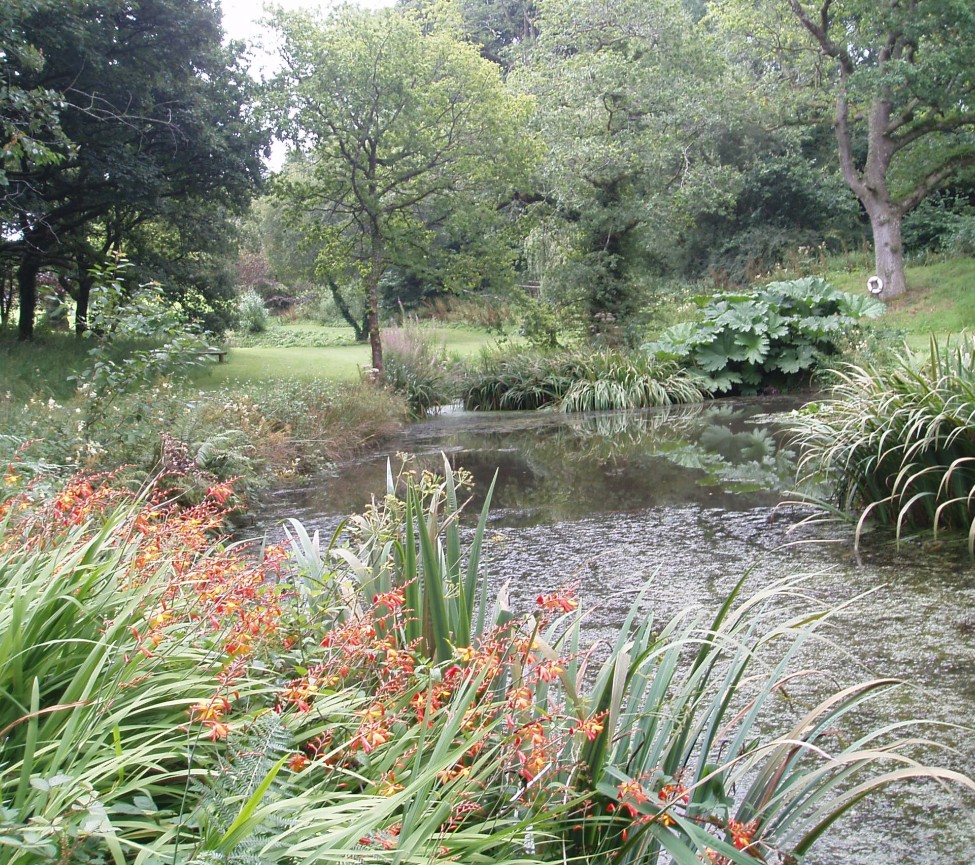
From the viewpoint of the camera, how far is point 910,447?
15.5 feet

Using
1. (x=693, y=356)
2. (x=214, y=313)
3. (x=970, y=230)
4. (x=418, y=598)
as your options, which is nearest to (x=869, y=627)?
→ (x=418, y=598)

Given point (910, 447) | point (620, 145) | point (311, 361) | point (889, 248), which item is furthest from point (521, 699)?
point (889, 248)

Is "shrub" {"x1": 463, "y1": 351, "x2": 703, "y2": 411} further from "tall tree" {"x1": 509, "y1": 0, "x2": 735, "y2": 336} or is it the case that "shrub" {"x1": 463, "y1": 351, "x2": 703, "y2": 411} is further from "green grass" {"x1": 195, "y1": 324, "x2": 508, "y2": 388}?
"tall tree" {"x1": 509, "y1": 0, "x2": 735, "y2": 336}

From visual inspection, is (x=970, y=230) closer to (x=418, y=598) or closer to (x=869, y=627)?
(x=869, y=627)

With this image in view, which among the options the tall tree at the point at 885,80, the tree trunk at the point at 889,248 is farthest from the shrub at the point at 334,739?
the tree trunk at the point at 889,248

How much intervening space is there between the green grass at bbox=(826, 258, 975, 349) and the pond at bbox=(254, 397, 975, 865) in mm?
7158

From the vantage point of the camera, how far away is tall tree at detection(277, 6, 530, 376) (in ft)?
41.1

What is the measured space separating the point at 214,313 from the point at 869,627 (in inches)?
598

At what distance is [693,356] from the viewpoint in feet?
45.4

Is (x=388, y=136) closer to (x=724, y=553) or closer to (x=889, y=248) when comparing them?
(x=724, y=553)

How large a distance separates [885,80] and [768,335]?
6.13 meters

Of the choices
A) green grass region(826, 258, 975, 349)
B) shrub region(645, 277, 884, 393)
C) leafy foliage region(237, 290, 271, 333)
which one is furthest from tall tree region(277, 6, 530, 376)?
leafy foliage region(237, 290, 271, 333)

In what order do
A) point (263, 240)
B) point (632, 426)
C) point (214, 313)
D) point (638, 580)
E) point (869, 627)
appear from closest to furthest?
point (869, 627) < point (638, 580) < point (632, 426) < point (214, 313) < point (263, 240)

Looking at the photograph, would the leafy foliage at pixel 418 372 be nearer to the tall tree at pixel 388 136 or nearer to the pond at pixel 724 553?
the tall tree at pixel 388 136
